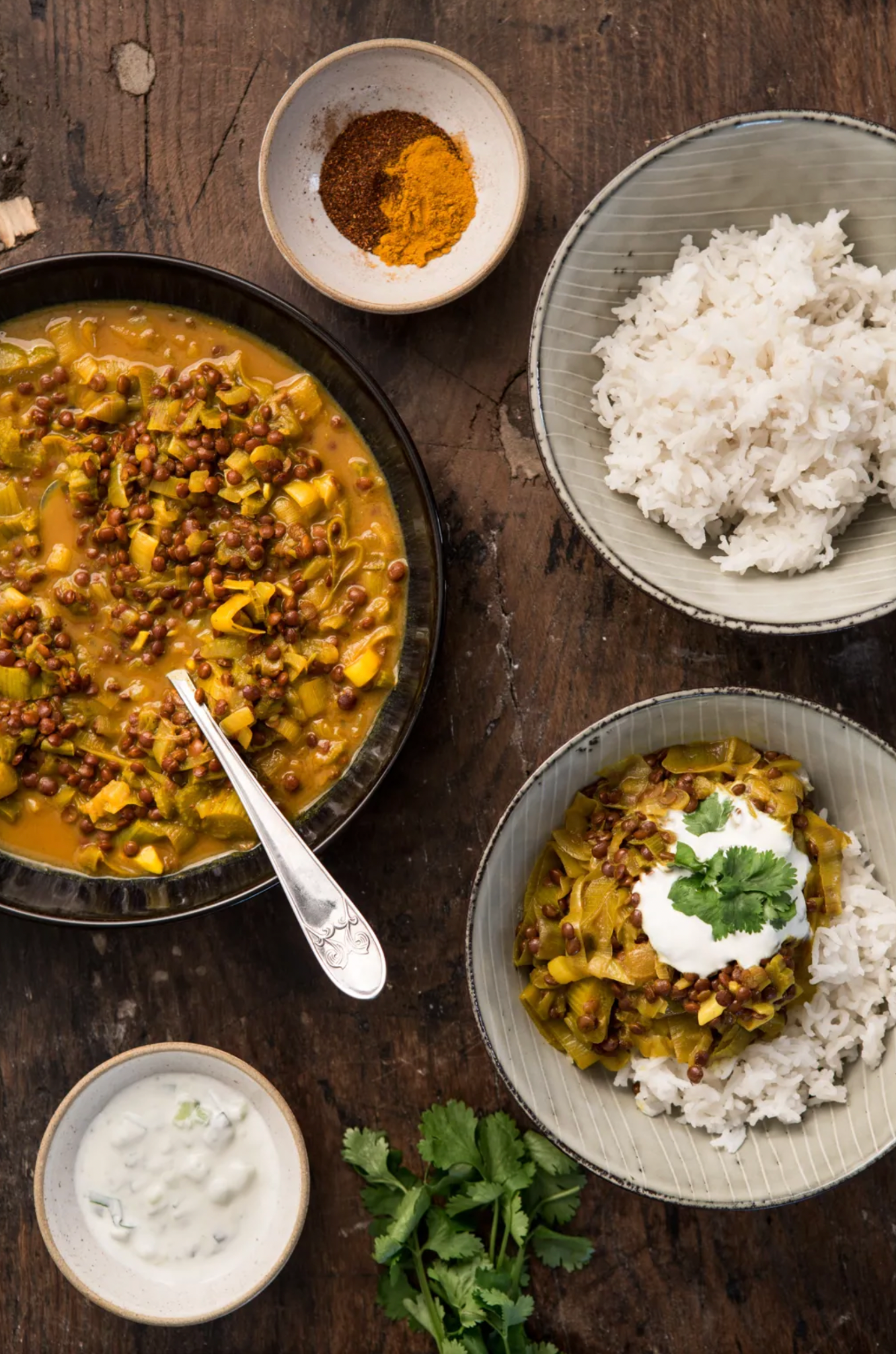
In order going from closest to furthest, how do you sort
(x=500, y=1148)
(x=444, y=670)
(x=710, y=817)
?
1. (x=710, y=817)
2. (x=500, y=1148)
3. (x=444, y=670)

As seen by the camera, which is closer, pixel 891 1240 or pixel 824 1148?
pixel 824 1148

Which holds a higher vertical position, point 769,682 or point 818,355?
point 818,355

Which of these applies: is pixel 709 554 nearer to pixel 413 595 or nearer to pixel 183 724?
pixel 413 595

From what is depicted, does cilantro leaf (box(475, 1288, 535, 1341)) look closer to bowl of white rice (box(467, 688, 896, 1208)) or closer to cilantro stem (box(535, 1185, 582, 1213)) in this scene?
cilantro stem (box(535, 1185, 582, 1213))

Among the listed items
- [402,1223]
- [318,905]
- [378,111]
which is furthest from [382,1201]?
[378,111]

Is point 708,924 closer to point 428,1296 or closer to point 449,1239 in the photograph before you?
point 449,1239

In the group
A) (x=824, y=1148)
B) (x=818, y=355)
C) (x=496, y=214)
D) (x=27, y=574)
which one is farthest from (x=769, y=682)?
(x=27, y=574)
